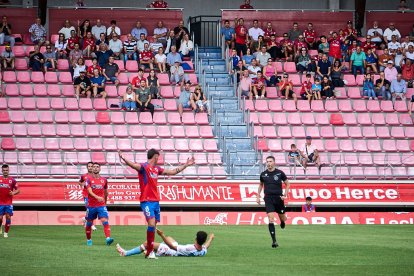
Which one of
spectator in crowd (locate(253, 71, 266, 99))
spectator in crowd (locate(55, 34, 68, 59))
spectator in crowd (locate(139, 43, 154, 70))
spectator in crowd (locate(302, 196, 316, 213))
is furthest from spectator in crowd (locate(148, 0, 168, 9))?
spectator in crowd (locate(302, 196, 316, 213))

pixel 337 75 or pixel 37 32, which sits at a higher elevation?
pixel 37 32

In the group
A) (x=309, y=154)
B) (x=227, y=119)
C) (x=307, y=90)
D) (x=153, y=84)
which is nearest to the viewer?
(x=309, y=154)

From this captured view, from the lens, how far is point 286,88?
38375 millimetres

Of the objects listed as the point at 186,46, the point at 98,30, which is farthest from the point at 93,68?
the point at 186,46

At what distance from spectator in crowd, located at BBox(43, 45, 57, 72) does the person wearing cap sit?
1100 centimetres

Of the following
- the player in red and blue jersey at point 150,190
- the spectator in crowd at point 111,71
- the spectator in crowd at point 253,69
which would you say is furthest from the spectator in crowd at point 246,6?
the player in red and blue jersey at point 150,190

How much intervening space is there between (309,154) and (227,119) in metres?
4.32

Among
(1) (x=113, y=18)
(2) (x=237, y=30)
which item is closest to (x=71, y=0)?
(1) (x=113, y=18)

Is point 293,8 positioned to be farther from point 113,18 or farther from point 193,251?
point 193,251

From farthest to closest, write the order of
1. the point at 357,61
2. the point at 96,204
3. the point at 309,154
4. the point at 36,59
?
the point at 357,61
the point at 36,59
the point at 309,154
the point at 96,204

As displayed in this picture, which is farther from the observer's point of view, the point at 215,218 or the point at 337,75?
the point at 337,75

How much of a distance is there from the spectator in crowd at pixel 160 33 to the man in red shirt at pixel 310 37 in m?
6.34

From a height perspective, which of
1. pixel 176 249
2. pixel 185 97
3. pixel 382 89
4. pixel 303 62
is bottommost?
pixel 176 249

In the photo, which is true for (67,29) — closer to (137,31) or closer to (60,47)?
(60,47)
